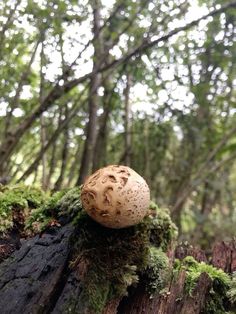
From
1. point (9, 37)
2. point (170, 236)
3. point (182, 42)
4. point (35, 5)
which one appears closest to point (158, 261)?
point (170, 236)

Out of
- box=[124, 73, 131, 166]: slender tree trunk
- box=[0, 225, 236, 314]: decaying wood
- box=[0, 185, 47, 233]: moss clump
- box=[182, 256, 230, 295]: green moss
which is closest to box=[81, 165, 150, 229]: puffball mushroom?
box=[0, 225, 236, 314]: decaying wood

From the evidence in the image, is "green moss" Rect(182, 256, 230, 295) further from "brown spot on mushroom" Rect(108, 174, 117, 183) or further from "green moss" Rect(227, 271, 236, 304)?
"brown spot on mushroom" Rect(108, 174, 117, 183)

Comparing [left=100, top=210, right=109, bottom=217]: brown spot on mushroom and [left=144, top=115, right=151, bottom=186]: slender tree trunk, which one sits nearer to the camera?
[left=100, top=210, right=109, bottom=217]: brown spot on mushroom

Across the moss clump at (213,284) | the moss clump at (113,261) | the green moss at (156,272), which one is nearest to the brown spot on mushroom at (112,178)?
the moss clump at (113,261)

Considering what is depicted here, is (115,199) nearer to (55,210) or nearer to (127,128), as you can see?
(55,210)

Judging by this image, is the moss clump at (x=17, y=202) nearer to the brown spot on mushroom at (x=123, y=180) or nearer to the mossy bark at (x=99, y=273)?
the mossy bark at (x=99, y=273)

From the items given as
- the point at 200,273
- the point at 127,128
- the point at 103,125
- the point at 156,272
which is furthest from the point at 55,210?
the point at 127,128
